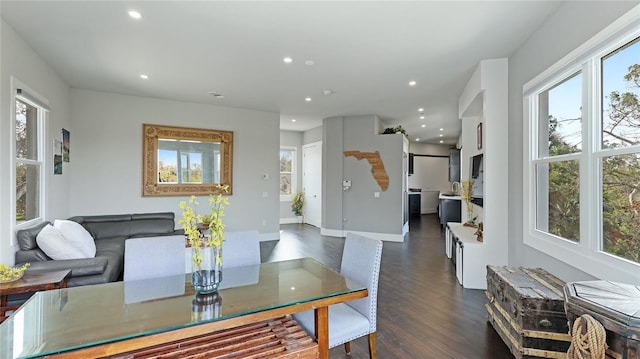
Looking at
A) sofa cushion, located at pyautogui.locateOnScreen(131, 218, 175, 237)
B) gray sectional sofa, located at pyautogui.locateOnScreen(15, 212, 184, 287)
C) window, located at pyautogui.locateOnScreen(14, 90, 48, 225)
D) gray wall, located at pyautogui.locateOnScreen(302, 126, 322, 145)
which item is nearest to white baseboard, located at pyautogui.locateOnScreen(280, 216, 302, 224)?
gray wall, located at pyautogui.locateOnScreen(302, 126, 322, 145)

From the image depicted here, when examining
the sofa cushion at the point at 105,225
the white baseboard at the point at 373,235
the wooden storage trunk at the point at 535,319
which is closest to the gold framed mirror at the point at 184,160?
the sofa cushion at the point at 105,225

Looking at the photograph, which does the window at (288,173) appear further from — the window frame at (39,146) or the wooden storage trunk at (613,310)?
the wooden storage trunk at (613,310)

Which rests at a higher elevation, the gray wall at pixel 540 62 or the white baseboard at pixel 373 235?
the gray wall at pixel 540 62

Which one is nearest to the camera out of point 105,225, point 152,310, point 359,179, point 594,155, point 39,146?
point 152,310

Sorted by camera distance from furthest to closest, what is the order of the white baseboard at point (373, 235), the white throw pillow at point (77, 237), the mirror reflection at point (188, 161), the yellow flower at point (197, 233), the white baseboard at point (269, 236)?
the white baseboard at point (373, 235) < the white baseboard at point (269, 236) < the mirror reflection at point (188, 161) < the white throw pillow at point (77, 237) < the yellow flower at point (197, 233)

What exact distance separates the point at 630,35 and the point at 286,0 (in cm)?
232

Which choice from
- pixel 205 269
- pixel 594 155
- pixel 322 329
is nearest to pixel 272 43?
pixel 205 269

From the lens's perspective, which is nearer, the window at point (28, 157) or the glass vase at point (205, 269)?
the glass vase at point (205, 269)

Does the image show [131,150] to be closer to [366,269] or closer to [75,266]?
[75,266]

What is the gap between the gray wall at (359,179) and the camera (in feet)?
22.0

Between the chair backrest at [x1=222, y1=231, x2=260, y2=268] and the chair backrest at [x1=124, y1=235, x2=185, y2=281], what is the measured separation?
1.01 feet

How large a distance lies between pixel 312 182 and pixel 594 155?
23.1ft

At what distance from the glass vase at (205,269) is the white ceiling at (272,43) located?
2.03 meters

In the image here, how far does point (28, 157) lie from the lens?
3.40 m
